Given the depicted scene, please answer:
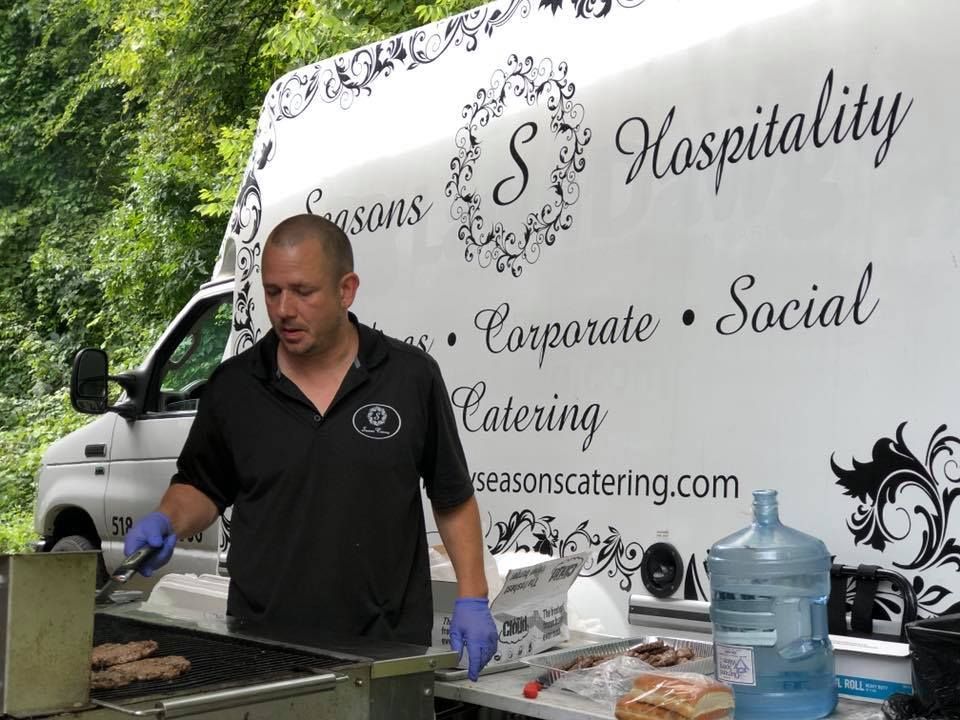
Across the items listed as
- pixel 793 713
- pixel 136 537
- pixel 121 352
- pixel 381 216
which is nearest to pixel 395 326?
pixel 381 216

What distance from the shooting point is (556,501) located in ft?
12.3

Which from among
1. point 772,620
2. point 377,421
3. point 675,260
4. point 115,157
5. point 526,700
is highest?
point 115,157

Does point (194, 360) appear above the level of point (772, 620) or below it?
above

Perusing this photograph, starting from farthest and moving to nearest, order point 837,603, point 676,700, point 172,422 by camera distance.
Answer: point 172,422 → point 837,603 → point 676,700

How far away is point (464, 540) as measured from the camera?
341 centimetres

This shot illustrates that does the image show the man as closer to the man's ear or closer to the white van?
the man's ear

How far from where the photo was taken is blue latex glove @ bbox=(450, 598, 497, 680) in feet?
10.4

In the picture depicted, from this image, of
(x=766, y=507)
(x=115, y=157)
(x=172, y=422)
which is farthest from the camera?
(x=115, y=157)

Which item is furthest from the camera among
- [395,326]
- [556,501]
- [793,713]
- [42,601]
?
[395,326]

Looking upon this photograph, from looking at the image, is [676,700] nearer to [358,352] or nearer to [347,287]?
[358,352]

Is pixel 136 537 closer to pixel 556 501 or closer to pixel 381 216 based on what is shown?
pixel 556 501

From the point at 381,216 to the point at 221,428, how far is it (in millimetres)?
1317

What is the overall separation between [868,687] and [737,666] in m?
0.41

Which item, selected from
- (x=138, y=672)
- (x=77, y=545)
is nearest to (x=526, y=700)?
(x=138, y=672)
